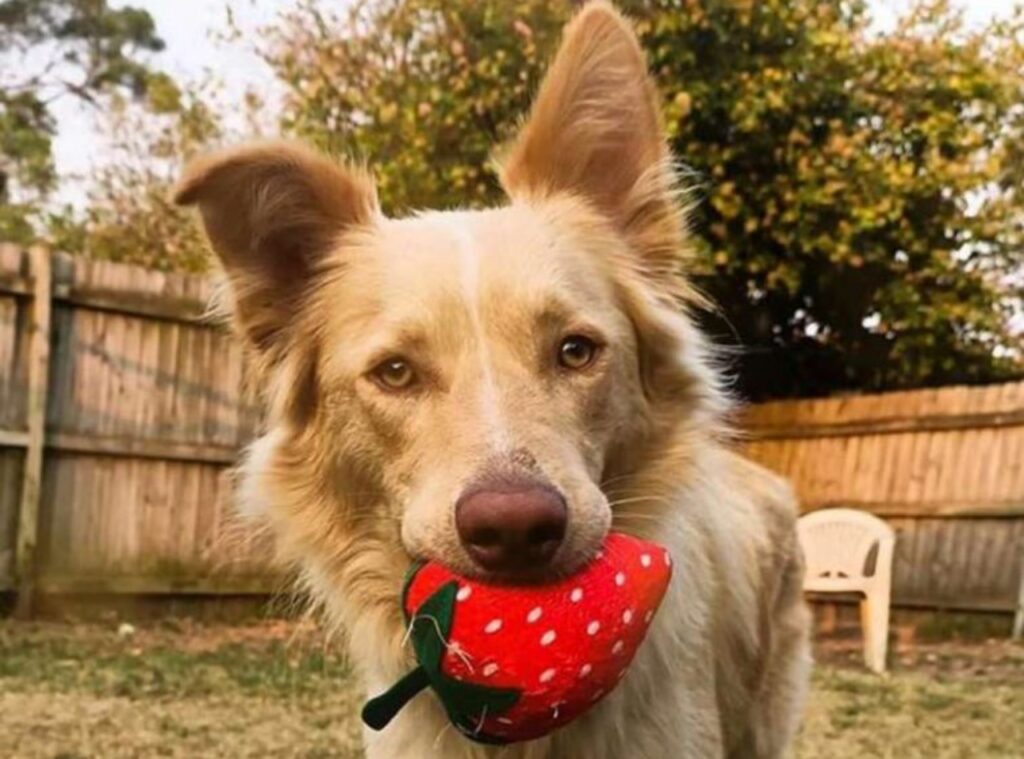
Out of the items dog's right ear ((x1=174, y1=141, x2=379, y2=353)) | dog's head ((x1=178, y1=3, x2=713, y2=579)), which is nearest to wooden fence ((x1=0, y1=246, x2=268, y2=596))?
dog's right ear ((x1=174, y1=141, x2=379, y2=353))

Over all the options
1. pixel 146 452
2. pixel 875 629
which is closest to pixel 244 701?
pixel 146 452

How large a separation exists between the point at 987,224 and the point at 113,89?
2203 centimetres

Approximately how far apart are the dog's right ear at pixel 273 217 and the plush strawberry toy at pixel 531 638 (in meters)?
1.09

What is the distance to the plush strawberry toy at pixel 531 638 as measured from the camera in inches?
99.8

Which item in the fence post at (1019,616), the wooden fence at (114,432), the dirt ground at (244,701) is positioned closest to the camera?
the dirt ground at (244,701)

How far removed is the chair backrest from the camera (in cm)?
1012

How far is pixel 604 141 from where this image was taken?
3.53 metres

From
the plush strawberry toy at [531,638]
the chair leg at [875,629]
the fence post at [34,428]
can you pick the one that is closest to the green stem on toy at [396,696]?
the plush strawberry toy at [531,638]

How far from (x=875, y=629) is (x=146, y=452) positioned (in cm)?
Result: 577

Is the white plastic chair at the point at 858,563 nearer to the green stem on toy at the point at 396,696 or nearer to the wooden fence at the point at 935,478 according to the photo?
the wooden fence at the point at 935,478

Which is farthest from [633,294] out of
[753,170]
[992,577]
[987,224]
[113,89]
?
[113,89]

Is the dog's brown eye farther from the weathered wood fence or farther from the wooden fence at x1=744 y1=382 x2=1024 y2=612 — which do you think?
the wooden fence at x1=744 y1=382 x2=1024 y2=612

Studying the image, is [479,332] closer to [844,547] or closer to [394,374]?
[394,374]

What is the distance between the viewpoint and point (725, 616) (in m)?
3.75
